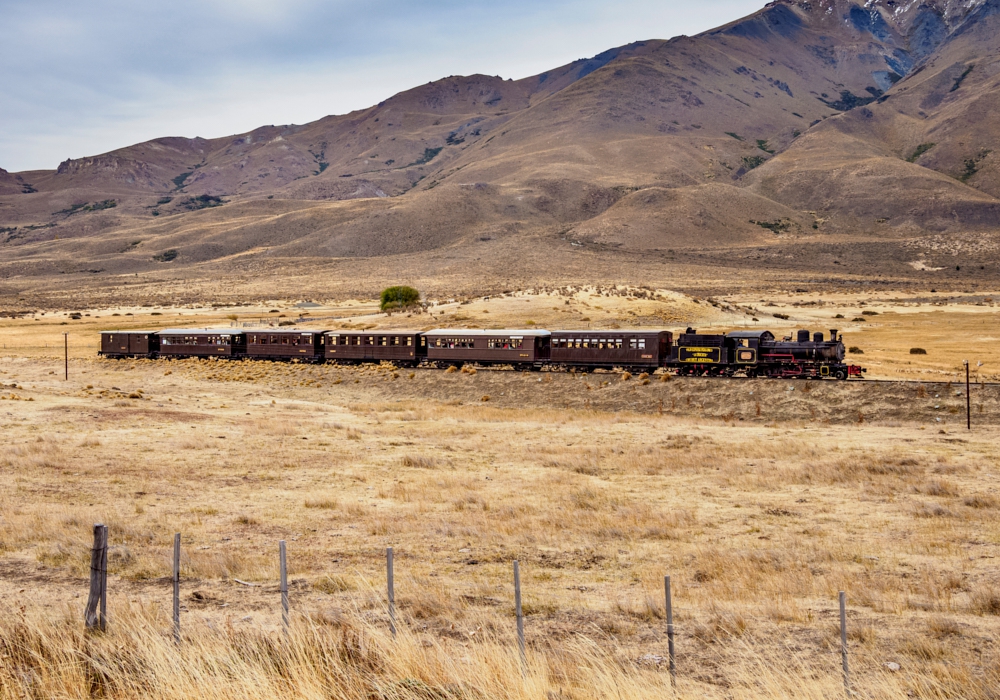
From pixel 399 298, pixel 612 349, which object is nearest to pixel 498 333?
pixel 612 349

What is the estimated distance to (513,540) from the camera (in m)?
17.7

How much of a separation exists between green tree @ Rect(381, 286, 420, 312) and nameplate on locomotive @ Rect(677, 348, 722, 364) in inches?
2210

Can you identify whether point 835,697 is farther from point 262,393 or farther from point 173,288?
point 173,288

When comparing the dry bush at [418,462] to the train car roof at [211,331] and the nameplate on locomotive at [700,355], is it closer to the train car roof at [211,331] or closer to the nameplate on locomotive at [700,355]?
the nameplate on locomotive at [700,355]

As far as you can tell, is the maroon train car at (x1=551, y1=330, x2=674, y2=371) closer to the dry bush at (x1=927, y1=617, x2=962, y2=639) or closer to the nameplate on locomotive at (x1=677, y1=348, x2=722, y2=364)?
the nameplate on locomotive at (x1=677, y1=348, x2=722, y2=364)

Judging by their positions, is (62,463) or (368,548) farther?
(62,463)

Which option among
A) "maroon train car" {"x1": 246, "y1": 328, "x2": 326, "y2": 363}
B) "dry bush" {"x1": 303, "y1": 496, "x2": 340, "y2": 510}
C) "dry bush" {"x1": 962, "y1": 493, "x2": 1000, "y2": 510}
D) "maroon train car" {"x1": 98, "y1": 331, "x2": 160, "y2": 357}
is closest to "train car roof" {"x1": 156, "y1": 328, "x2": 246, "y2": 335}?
"maroon train car" {"x1": 98, "y1": 331, "x2": 160, "y2": 357}

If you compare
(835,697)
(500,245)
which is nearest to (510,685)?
(835,697)

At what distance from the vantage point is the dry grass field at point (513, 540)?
9062 millimetres

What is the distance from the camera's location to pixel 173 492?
2184 cm

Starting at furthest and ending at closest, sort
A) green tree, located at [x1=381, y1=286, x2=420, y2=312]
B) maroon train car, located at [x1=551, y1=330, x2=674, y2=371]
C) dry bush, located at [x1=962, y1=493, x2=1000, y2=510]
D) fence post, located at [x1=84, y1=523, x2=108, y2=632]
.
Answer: green tree, located at [x1=381, y1=286, x2=420, y2=312], maroon train car, located at [x1=551, y1=330, x2=674, y2=371], dry bush, located at [x1=962, y1=493, x2=1000, y2=510], fence post, located at [x1=84, y1=523, x2=108, y2=632]

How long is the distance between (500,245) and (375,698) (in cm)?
18580

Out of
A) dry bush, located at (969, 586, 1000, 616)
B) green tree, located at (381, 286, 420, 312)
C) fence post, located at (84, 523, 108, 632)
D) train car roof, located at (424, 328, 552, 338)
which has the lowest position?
dry bush, located at (969, 586, 1000, 616)

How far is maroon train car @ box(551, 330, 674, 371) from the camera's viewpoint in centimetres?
4766
